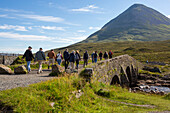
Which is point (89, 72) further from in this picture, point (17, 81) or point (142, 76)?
point (142, 76)

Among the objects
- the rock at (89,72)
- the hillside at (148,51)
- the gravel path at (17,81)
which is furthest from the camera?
the hillside at (148,51)

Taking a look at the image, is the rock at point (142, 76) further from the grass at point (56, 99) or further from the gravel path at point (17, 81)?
the gravel path at point (17, 81)

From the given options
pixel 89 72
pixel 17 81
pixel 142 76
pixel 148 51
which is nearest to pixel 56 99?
pixel 17 81

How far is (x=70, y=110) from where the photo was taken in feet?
21.4

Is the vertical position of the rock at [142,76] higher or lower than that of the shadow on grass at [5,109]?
lower

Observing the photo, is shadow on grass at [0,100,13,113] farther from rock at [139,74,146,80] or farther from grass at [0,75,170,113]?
rock at [139,74,146,80]

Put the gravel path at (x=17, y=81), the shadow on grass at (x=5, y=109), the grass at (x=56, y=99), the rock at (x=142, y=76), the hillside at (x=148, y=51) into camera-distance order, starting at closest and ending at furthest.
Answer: the shadow on grass at (x=5, y=109)
the grass at (x=56, y=99)
the gravel path at (x=17, y=81)
the rock at (x=142, y=76)
the hillside at (x=148, y=51)

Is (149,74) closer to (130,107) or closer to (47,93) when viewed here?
(130,107)

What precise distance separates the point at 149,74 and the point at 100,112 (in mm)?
38086

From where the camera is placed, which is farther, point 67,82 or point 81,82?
point 81,82

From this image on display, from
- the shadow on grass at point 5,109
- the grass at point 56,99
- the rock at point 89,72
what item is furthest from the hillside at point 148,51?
the shadow on grass at point 5,109

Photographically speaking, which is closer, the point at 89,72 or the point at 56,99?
the point at 56,99

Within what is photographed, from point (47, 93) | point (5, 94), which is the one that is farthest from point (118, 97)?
point (5, 94)

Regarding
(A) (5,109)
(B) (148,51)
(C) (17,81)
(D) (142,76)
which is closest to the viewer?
(A) (5,109)
